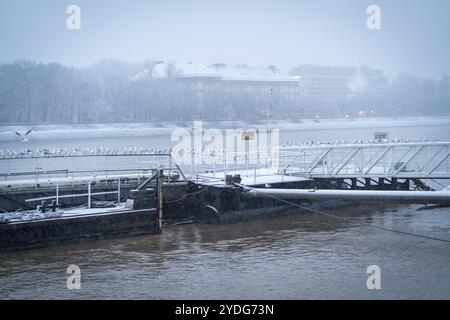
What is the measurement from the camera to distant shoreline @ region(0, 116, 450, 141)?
66188 millimetres

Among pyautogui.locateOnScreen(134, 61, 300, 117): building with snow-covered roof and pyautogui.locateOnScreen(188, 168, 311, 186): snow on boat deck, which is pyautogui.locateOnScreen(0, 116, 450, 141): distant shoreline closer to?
pyautogui.locateOnScreen(134, 61, 300, 117): building with snow-covered roof

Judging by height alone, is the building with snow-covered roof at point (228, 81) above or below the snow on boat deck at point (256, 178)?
above

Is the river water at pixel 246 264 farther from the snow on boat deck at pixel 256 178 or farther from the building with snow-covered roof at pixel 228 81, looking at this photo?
the building with snow-covered roof at pixel 228 81

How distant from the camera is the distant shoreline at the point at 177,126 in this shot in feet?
217

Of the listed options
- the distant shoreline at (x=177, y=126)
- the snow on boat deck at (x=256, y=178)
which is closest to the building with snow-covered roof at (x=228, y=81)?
the distant shoreline at (x=177, y=126)

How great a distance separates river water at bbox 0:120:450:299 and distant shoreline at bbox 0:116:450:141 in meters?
49.2

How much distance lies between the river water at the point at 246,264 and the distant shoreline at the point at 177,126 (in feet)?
161

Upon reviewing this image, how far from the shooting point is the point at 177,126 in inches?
3250

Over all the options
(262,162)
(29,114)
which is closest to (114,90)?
(29,114)

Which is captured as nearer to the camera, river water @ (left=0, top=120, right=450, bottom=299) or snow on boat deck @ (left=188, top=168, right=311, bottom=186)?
river water @ (left=0, top=120, right=450, bottom=299)

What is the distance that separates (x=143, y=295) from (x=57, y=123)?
62.0 meters

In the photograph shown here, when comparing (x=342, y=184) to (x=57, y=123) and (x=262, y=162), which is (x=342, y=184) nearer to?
(x=262, y=162)

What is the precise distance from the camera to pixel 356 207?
23031mm

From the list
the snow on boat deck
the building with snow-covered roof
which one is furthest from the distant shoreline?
the snow on boat deck
